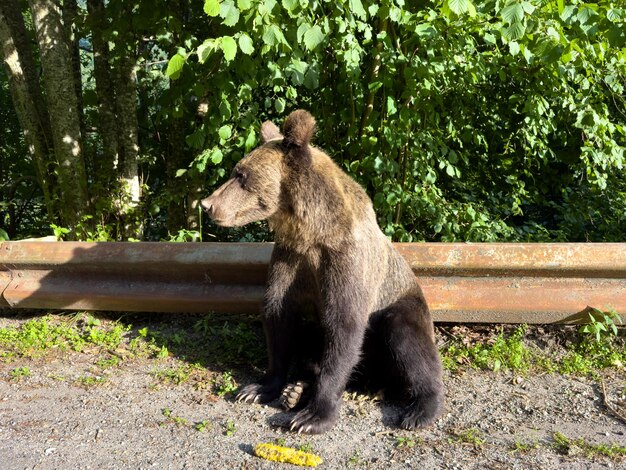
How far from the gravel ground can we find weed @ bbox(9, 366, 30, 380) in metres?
0.03

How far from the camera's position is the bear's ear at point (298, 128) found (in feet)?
10.8

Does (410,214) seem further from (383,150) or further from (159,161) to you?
(159,161)

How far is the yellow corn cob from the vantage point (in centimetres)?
261

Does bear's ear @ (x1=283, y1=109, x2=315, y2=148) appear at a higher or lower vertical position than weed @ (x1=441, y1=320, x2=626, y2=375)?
higher

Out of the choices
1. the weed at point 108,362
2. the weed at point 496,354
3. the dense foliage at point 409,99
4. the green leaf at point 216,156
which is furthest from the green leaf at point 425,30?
the weed at point 108,362

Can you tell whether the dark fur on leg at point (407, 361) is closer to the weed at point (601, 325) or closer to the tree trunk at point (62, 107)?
the weed at point (601, 325)

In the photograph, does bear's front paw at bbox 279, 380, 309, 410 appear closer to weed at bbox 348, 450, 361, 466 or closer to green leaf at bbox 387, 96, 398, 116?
weed at bbox 348, 450, 361, 466

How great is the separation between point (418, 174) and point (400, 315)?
2.04 metres

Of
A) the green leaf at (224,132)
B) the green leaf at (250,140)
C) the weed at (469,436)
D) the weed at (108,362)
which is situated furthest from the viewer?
the green leaf at (250,140)

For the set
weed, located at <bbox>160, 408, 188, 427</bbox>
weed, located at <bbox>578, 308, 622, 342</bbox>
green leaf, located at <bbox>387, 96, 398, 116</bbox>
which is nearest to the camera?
weed, located at <bbox>160, 408, 188, 427</bbox>

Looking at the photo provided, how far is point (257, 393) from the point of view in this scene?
11.0ft

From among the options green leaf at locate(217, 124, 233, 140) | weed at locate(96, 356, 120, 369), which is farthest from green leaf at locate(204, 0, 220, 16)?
weed at locate(96, 356, 120, 369)

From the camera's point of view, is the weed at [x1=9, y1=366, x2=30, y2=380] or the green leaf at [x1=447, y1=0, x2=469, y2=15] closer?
the green leaf at [x1=447, y1=0, x2=469, y2=15]

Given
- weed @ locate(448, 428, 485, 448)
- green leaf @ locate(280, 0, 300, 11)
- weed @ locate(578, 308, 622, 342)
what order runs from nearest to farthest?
1. weed @ locate(448, 428, 485, 448)
2. green leaf @ locate(280, 0, 300, 11)
3. weed @ locate(578, 308, 622, 342)
